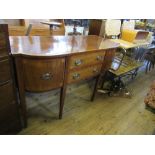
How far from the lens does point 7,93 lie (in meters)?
1.05

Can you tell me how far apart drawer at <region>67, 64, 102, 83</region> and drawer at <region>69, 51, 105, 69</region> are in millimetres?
58

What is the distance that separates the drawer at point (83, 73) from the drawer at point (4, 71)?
0.51m

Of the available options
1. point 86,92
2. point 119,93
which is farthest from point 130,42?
point 86,92

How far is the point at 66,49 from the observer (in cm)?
121

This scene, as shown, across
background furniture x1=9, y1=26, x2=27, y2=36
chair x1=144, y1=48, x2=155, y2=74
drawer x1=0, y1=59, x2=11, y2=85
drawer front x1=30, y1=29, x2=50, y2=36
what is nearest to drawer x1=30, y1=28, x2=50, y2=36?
drawer front x1=30, y1=29, x2=50, y2=36

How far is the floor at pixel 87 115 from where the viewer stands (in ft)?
5.01

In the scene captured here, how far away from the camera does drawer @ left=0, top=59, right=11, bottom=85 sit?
0.92 metres

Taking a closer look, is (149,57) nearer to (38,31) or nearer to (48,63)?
(38,31)

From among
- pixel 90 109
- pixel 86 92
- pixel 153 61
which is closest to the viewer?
pixel 90 109

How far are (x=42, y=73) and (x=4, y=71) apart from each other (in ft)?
0.87
